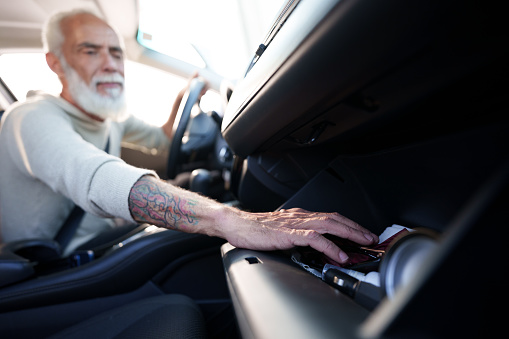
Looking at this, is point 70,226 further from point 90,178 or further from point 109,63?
point 109,63

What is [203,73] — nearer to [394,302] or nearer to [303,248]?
[303,248]

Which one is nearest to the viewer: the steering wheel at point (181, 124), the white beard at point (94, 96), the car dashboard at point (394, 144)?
the car dashboard at point (394, 144)

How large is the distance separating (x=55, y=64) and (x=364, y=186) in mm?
1434

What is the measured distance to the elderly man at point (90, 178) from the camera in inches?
20.9

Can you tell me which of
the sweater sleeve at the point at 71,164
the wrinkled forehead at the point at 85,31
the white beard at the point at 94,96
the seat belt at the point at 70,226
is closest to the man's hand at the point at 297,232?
the sweater sleeve at the point at 71,164

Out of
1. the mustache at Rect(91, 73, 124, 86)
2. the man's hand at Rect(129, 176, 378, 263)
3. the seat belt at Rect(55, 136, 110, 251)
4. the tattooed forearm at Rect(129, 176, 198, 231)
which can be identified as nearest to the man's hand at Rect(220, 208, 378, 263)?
the man's hand at Rect(129, 176, 378, 263)

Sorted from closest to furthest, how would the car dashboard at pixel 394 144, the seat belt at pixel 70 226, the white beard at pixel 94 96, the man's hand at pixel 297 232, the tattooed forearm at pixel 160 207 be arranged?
1. the car dashboard at pixel 394 144
2. the man's hand at pixel 297 232
3. the tattooed forearm at pixel 160 207
4. the seat belt at pixel 70 226
5. the white beard at pixel 94 96

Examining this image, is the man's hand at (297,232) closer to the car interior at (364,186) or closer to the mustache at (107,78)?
the car interior at (364,186)

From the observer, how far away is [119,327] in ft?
1.94

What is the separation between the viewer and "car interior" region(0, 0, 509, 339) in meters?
0.17

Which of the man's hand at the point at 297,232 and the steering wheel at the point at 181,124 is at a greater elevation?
the man's hand at the point at 297,232

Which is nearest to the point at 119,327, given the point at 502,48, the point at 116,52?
the point at 502,48

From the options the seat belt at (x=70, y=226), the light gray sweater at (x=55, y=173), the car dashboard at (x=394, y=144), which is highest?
the car dashboard at (x=394, y=144)

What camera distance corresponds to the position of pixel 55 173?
2.43 ft
